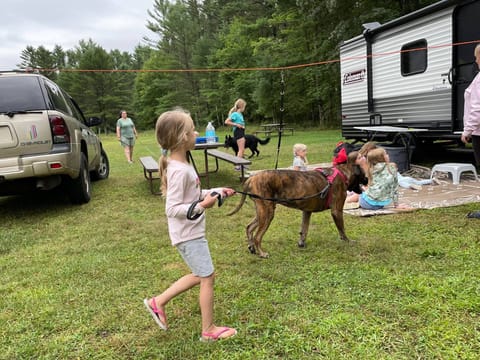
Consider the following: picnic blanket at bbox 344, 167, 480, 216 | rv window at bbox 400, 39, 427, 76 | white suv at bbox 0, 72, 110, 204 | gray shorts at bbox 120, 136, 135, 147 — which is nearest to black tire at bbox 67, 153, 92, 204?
white suv at bbox 0, 72, 110, 204

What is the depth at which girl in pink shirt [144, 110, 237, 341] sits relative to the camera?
2.19 m

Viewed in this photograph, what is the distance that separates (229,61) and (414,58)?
3150 cm

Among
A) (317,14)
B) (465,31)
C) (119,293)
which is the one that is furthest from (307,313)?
(317,14)

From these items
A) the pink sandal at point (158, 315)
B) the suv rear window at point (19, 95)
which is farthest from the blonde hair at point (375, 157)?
the suv rear window at point (19, 95)

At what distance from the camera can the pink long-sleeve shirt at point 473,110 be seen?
4191 millimetres

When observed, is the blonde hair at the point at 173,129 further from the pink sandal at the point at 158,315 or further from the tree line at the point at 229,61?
the tree line at the point at 229,61

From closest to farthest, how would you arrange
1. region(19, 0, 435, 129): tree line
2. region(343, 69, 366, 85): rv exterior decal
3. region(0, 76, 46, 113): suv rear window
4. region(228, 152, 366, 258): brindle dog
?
region(228, 152, 366, 258): brindle dog, region(0, 76, 46, 113): suv rear window, region(343, 69, 366, 85): rv exterior decal, region(19, 0, 435, 129): tree line

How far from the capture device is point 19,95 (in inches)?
207

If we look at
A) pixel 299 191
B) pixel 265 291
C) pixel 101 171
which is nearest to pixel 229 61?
pixel 101 171

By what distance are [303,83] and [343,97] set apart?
19289mm

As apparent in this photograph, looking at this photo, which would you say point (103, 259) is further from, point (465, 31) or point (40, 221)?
point (465, 31)

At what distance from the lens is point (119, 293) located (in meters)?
3.12

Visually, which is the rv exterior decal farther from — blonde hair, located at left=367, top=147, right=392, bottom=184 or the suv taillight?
the suv taillight

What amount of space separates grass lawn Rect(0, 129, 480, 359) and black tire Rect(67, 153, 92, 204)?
1.07 meters
